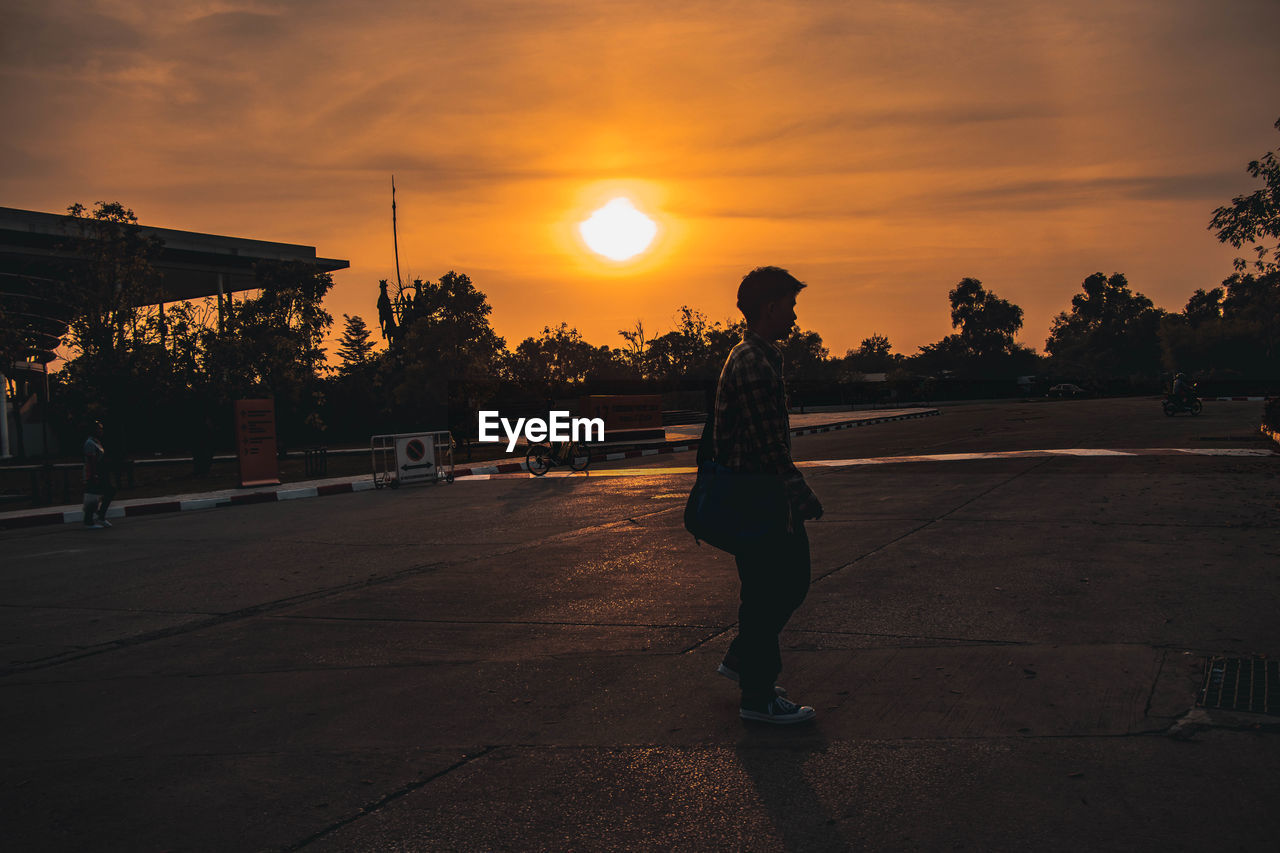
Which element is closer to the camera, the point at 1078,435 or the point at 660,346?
the point at 1078,435

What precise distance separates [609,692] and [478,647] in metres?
1.37

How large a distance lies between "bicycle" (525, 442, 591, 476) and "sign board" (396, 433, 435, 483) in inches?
86.6

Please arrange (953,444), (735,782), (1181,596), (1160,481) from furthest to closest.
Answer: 1. (953,444)
2. (1160,481)
3. (1181,596)
4. (735,782)

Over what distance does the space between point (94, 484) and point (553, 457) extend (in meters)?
9.63

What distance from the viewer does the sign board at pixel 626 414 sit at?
Answer: 3131 cm

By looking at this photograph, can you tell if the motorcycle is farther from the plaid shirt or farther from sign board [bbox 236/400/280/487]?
the plaid shirt

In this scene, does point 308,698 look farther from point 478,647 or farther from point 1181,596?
point 1181,596

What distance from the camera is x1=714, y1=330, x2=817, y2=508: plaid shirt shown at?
4.39m

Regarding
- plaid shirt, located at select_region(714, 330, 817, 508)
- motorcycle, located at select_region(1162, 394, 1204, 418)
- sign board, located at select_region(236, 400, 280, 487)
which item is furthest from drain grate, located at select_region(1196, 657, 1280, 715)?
motorcycle, located at select_region(1162, 394, 1204, 418)

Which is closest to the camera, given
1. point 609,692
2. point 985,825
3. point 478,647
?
point 985,825

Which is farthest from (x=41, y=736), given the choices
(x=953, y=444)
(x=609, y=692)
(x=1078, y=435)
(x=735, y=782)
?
(x=1078, y=435)

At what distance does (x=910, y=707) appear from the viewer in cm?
456

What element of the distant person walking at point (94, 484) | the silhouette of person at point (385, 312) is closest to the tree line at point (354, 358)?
the silhouette of person at point (385, 312)

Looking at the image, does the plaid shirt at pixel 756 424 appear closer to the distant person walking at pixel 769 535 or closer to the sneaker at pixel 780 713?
the distant person walking at pixel 769 535
